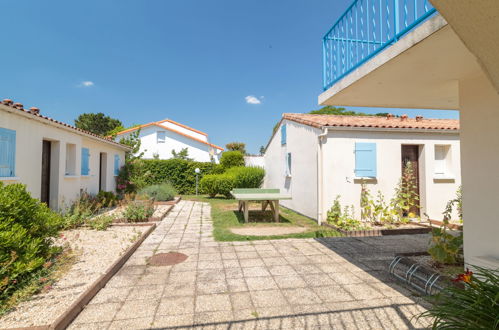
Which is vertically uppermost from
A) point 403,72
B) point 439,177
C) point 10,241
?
point 403,72

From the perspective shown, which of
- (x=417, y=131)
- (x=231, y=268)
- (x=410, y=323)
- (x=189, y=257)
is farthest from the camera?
(x=417, y=131)

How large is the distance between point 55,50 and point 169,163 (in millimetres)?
9407

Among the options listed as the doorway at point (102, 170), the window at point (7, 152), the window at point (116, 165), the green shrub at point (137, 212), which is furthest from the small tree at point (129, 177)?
the window at point (7, 152)

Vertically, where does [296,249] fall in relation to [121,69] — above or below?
below

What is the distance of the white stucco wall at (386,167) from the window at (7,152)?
842 centimetres

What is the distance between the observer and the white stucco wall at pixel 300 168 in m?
8.97

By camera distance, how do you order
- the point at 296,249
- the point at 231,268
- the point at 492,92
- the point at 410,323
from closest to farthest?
the point at 410,323, the point at 492,92, the point at 231,268, the point at 296,249

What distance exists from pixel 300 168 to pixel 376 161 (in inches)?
111

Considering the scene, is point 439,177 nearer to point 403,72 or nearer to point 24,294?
point 403,72

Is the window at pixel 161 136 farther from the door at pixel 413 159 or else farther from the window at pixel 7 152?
the door at pixel 413 159

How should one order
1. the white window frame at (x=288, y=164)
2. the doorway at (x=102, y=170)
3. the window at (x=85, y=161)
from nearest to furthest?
1. the window at (x=85, y=161)
2. the white window frame at (x=288, y=164)
3. the doorway at (x=102, y=170)

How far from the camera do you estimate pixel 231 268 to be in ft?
13.9

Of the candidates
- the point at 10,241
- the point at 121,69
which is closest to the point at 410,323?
the point at 10,241

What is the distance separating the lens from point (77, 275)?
3.77 metres
